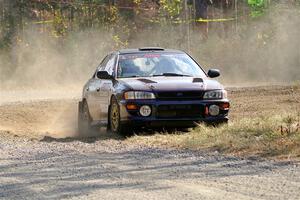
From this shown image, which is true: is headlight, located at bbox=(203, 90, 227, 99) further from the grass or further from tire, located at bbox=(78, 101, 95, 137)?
tire, located at bbox=(78, 101, 95, 137)

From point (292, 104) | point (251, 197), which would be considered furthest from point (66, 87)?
point (251, 197)

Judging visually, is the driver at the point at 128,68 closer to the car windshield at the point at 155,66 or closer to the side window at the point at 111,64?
the car windshield at the point at 155,66

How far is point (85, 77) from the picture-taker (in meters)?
33.0

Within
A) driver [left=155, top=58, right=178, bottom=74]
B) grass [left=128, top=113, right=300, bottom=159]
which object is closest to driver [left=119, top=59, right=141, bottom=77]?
driver [left=155, top=58, right=178, bottom=74]

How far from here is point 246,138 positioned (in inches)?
459

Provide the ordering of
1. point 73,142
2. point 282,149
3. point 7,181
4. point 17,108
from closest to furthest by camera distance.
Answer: point 7,181 → point 282,149 → point 73,142 → point 17,108

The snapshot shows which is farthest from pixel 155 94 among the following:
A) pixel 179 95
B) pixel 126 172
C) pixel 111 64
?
pixel 126 172

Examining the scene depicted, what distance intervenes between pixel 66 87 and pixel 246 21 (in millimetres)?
9189

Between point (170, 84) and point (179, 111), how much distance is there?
478 mm

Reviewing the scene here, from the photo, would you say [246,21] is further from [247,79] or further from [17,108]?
[17,108]

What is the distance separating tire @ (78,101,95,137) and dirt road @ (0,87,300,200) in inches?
62.0

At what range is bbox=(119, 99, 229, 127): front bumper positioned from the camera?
511 inches

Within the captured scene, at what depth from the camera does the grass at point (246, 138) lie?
34.8ft

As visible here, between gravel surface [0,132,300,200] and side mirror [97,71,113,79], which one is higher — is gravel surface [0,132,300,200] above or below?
below
